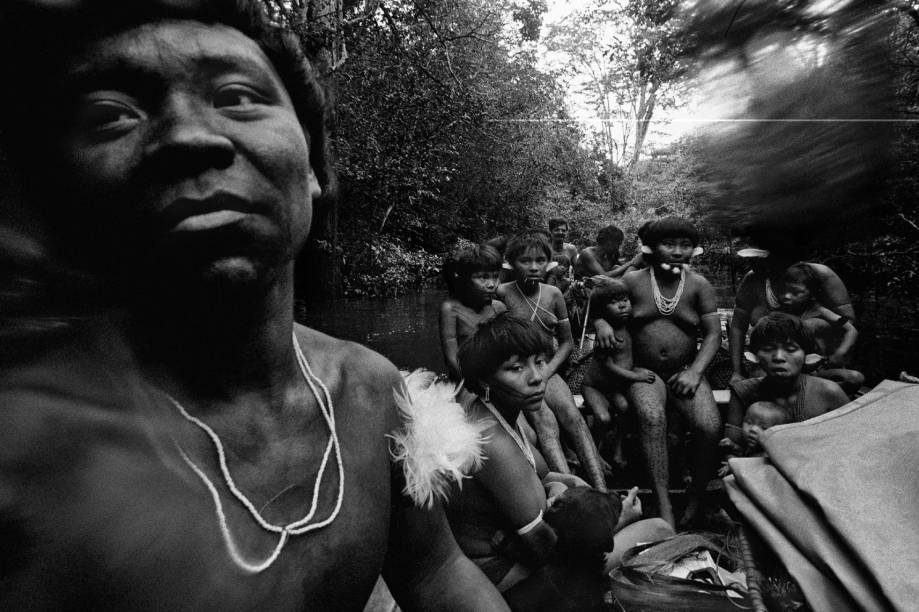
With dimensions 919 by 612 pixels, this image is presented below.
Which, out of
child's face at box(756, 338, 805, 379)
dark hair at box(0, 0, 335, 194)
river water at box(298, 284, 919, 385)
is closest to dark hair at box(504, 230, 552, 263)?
child's face at box(756, 338, 805, 379)

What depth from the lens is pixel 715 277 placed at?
1066 cm

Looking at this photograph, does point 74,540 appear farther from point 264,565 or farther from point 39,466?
point 264,565

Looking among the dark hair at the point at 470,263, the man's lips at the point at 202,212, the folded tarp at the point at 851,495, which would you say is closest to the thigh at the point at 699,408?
the dark hair at the point at 470,263

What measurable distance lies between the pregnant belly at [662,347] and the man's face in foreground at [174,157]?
13.9 ft

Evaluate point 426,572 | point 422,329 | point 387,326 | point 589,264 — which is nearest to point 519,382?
point 426,572

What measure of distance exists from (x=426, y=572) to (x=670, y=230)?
160 inches

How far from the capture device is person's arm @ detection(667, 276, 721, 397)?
14.9ft

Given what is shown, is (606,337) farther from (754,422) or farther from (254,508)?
(254,508)

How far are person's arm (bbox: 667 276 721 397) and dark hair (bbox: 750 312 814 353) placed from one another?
598mm

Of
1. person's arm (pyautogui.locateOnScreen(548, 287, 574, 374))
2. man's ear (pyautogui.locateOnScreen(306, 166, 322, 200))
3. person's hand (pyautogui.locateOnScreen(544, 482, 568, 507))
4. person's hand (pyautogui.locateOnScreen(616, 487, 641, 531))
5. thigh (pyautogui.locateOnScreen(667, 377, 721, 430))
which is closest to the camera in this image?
man's ear (pyautogui.locateOnScreen(306, 166, 322, 200))

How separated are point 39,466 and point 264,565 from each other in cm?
38

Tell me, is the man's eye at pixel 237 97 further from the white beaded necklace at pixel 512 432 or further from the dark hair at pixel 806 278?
the dark hair at pixel 806 278

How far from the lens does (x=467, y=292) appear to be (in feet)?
15.9

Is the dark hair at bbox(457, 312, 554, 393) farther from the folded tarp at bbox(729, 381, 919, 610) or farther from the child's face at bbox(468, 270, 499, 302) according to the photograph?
the child's face at bbox(468, 270, 499, 302)
